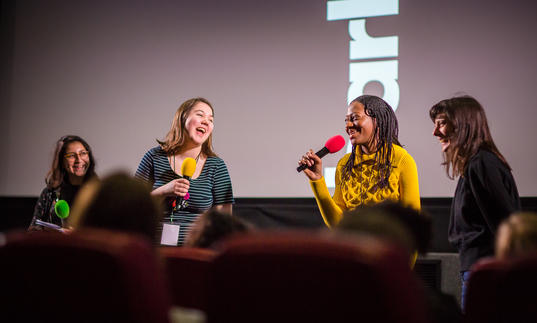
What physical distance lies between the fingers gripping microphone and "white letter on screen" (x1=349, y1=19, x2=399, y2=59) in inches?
81.0

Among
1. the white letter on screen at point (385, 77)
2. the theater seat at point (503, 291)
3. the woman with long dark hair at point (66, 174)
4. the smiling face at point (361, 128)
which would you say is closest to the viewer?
the theater seat at point (503, 291)

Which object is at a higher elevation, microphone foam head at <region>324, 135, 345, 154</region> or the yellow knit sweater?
microphone foam head at <region>324, 135, 345, 154</region>

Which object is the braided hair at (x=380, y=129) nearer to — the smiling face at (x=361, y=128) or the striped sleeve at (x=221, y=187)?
the smiling face at (x=361, y=128)

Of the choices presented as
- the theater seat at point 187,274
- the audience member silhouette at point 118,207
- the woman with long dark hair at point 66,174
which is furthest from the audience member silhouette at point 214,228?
the woman with long dark hair at point 66,174

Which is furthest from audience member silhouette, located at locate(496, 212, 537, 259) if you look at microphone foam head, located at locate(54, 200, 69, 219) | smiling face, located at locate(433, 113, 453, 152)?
microphone foam head, located at locate(54, 200, 69, 219)

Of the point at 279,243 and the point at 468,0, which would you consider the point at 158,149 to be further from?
the point at 468,0

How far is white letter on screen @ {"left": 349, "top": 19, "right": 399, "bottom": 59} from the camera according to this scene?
405 cm

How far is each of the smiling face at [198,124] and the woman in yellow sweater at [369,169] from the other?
66 centimetres

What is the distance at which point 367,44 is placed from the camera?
4098 mm

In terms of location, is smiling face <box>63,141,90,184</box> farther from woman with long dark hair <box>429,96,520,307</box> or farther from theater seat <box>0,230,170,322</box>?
theater seat <box>0,230,170,322</box>

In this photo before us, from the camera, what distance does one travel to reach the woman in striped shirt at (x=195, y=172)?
2641 millimetres

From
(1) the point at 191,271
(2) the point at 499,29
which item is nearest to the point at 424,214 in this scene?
(1) the point at 191,271

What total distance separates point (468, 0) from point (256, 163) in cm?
213

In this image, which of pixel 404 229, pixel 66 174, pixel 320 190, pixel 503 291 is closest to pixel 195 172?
pixel 320 190
